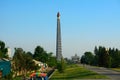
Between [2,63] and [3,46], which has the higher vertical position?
[3,46]

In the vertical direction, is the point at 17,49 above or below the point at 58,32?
below

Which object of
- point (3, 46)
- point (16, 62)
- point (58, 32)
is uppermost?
point (58, 32)

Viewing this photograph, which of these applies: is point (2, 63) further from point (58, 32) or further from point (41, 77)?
point (58, 32)

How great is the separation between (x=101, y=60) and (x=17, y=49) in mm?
96932

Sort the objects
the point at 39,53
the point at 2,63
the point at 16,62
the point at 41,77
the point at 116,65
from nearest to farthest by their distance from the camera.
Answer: the point at 41,77 < the point at 2,63 < the point at 16,62 < the point at 116,65 < the point at 39,53

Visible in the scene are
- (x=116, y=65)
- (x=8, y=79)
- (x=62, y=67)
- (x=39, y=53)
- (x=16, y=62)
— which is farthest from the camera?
(x=39, y=53)

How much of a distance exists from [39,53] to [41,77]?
392 ft

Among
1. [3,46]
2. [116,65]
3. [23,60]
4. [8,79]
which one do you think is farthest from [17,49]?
[116,65]

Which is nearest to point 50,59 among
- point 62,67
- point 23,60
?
point 62,67

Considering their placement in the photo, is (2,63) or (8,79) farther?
(8,79)

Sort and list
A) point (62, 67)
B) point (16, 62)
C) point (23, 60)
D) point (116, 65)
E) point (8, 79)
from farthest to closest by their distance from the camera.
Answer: point (116, 65) < point (62, 67) < point (23, 60) < point (16, 62) < point (8, 79)

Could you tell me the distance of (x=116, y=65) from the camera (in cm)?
12606

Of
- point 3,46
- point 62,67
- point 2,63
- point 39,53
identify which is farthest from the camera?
point 39,53

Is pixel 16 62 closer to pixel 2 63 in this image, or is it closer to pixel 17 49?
pixel 17 49
